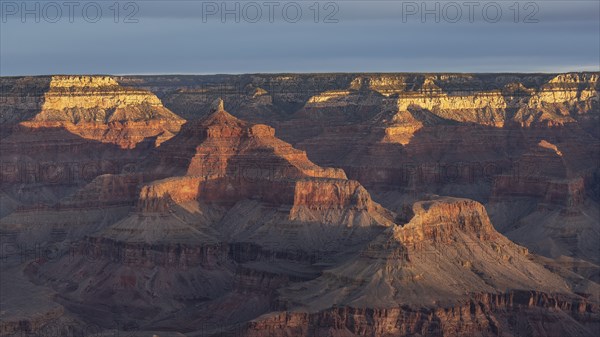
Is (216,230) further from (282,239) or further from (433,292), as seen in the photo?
(433,292)

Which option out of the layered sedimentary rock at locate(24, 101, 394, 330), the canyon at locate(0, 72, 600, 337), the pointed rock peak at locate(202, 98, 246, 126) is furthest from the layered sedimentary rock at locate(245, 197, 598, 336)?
the pointed rock peak at locate(202, 98, 246, 126)

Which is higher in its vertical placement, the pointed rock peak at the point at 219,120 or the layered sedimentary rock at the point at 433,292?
the pointed rock peak at the point at 219,120

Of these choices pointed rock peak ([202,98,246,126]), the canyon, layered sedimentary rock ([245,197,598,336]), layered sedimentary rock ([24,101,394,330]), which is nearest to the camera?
layered sedimentary rock ([245,197,598,336])

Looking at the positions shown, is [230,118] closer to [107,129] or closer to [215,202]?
[215,202]

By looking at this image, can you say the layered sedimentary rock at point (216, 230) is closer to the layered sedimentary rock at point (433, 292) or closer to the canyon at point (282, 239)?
the canyon at point (282, 239)

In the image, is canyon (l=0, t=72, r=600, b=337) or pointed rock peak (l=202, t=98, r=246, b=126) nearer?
canyon (l=0, t=72, r=600, b=337)

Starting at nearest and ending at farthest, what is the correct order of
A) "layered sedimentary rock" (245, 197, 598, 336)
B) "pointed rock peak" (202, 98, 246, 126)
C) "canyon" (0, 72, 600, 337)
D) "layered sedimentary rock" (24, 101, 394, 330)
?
"layered sedimentary rock" (245, 197, 598, 336) < "canyon" (0, 72, 600, 337) < "layered sedimentary rock" (24, 101, 394, 330) < "pointed rock peak" (202, 98, 246, 126)

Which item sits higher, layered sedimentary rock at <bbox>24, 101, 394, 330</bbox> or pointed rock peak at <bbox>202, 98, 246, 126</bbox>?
pointed rock peak at <bbox>202, 98, 246, 126</bbox>

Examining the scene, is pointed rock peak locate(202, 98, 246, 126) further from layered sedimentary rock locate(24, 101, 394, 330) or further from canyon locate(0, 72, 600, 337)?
layered sedimentary rock locate(24, 101, 394, 330)

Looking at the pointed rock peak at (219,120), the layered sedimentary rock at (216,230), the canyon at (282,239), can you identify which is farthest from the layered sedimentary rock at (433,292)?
the pointed rock peak at (219,120)
